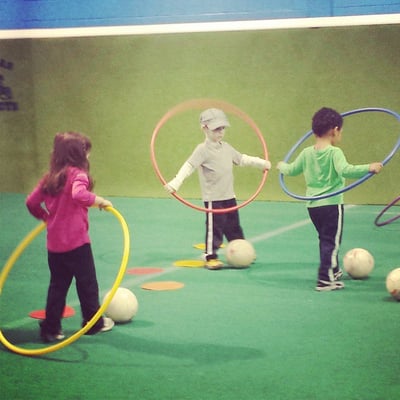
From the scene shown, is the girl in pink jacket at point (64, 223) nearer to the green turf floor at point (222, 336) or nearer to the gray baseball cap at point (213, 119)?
the green turf floor at point (222, 336)

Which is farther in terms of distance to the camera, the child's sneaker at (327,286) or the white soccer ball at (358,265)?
the white soccer ball at (358,265)

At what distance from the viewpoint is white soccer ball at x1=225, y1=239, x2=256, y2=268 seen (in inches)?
268

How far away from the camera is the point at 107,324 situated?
15.9 ft

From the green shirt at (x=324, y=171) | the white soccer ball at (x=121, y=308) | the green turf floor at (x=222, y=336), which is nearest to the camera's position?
the green turf floor at (x=222, y=336)

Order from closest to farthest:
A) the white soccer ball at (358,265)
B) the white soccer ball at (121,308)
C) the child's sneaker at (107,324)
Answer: the child's sneaker at (107,324) → the white soccer ball at (121,308) → the white soccer ball at (358,265)

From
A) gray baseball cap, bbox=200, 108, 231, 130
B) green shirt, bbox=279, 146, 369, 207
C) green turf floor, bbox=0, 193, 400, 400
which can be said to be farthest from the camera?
gray baseball cap, bbox=200, 108, 231, 130

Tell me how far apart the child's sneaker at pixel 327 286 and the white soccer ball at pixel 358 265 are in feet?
1.20

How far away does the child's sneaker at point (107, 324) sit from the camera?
481cm

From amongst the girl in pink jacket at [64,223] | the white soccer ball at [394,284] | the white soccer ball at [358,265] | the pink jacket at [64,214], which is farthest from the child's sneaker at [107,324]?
the white soccer ball at [358,265]

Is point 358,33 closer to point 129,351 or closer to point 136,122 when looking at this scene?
point 136,122

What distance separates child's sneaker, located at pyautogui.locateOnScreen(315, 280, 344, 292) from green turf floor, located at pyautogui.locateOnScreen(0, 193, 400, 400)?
0.21 feet

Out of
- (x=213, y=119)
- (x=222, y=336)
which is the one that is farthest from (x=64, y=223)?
(x=213, y=119)

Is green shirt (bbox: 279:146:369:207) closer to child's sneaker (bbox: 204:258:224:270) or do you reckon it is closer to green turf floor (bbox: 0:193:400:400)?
green turf floor (bbox: 0:193:400:400)

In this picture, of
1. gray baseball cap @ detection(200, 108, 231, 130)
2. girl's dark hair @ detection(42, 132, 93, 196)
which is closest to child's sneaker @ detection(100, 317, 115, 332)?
girl's dark hair @ detection(42, 132, 93, 196)
